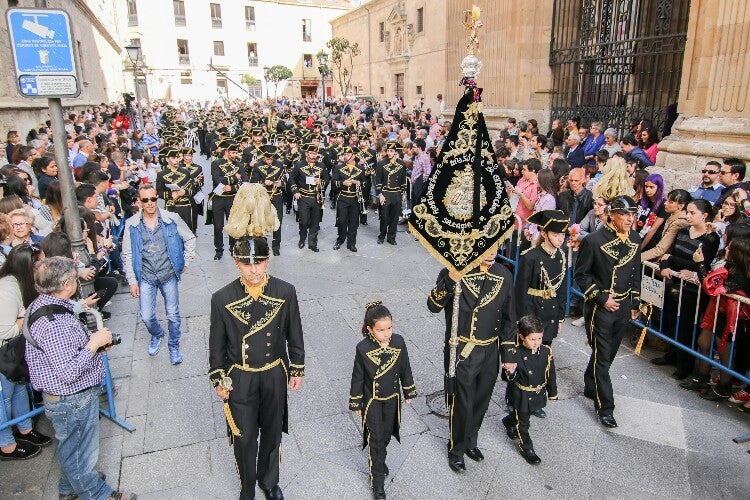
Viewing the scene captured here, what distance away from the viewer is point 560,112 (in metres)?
13.9

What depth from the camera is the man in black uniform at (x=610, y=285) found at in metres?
4.79

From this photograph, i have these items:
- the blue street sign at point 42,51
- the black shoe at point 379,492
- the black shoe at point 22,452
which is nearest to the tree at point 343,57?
the blue street sign at point 42,51

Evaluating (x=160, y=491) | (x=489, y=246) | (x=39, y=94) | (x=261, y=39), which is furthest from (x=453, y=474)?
(x=261, y=39)

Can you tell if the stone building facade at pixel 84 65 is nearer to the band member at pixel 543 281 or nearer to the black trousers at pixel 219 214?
the black trousers at pixel 219 214

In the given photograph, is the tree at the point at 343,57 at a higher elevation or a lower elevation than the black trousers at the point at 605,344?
higher

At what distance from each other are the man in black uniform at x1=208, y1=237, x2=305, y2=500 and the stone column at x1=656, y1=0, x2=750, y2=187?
7.72 metres

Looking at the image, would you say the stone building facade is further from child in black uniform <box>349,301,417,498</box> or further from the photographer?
child in black uniform <box>349,301,417,498</box>

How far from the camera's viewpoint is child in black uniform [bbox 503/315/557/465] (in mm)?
4395

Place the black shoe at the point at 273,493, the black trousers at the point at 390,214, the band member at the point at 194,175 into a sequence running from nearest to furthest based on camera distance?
the black shoe at the point at 273,493 → the band member at the point at 194,175 → the black trousers at the point at 390,214

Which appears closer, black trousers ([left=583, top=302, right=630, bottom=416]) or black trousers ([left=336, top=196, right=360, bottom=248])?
black trousers ([left=583, top=302, right=630, bottom=416])

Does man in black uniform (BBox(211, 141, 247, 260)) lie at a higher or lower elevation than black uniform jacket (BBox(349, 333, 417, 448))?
higher

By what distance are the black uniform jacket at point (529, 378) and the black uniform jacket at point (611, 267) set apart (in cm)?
82

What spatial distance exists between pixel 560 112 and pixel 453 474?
11.9m

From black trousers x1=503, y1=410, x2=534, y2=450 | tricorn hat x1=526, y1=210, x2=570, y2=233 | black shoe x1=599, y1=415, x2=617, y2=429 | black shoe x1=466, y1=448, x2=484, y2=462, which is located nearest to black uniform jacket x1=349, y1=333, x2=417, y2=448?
black shoe x1=466, y1=448, x2=484, y2=462
